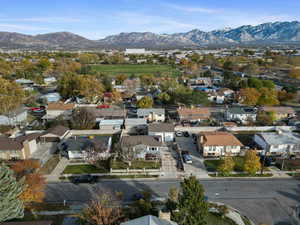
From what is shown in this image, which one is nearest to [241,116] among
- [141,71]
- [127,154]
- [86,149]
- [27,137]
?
[127,154]

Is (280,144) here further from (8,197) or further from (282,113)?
(8,197)

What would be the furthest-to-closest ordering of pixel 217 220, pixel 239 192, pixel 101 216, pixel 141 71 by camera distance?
pixel 141 71, pixel 239 192, pixel 217 220, pixel 101 216

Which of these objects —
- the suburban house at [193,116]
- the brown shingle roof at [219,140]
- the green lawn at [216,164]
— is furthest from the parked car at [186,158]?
the suburban house at [193,116]

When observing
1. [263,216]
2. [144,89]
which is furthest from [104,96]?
[263,216]


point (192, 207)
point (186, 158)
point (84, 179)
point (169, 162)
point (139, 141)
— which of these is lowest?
point (169, 162)

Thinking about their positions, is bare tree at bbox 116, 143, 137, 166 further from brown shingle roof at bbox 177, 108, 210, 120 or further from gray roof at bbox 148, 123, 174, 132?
brown shingle roof at bbox 177, 108, 210, 120

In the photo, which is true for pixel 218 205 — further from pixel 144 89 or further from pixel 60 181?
pixel 144 89

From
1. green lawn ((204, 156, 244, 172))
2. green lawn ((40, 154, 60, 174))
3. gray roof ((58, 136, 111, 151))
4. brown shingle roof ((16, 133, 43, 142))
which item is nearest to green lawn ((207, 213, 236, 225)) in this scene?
green lawn ((204, 156, 244, 172))
